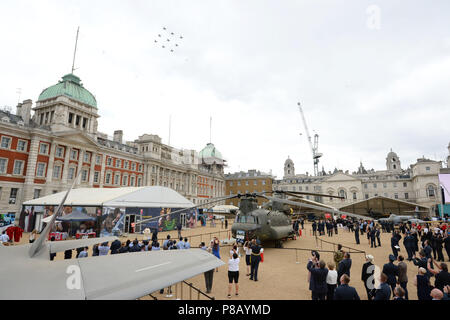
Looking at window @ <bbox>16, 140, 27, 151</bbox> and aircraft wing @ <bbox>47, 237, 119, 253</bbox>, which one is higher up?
window @ <bbox>16, 140, 27, 151</bbox>

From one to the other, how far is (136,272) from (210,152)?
88.8m

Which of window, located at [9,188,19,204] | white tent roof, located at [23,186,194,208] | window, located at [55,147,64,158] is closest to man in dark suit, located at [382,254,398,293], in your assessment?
white tent roof, located at [23,186,194,208]

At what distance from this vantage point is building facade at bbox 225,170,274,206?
8181 cm

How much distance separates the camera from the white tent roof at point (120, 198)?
2533cm

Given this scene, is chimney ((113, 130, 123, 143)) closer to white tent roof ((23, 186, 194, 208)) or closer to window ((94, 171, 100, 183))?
window ((94, 171, 100, 183))

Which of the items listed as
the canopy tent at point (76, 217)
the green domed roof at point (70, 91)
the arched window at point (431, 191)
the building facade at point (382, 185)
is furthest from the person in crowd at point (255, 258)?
the arched window at point (431, 191)

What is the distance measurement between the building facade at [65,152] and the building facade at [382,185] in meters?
49.5

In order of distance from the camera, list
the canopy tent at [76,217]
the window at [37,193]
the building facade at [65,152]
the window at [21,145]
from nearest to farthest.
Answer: the canopy tent at [76,217] < the building facade at [65,152] < the window at [21,145] < the window at [37,193]

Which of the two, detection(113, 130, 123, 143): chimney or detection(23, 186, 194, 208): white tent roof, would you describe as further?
detection(113, 130, 123, 143): chimney

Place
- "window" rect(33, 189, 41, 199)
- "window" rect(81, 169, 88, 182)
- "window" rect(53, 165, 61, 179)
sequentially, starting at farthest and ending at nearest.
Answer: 1. "window" rect(81, 169, 88, 182)
2. "window" rect(53, 165, 61, 179)
3. "window" rect(33, 189, 41, 199)

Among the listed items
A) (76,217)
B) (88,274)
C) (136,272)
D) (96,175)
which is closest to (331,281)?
(136,272)

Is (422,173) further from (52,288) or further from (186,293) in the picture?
(52,288)

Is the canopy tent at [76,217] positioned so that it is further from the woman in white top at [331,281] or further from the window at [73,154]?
the woman in white top at [331,281]
